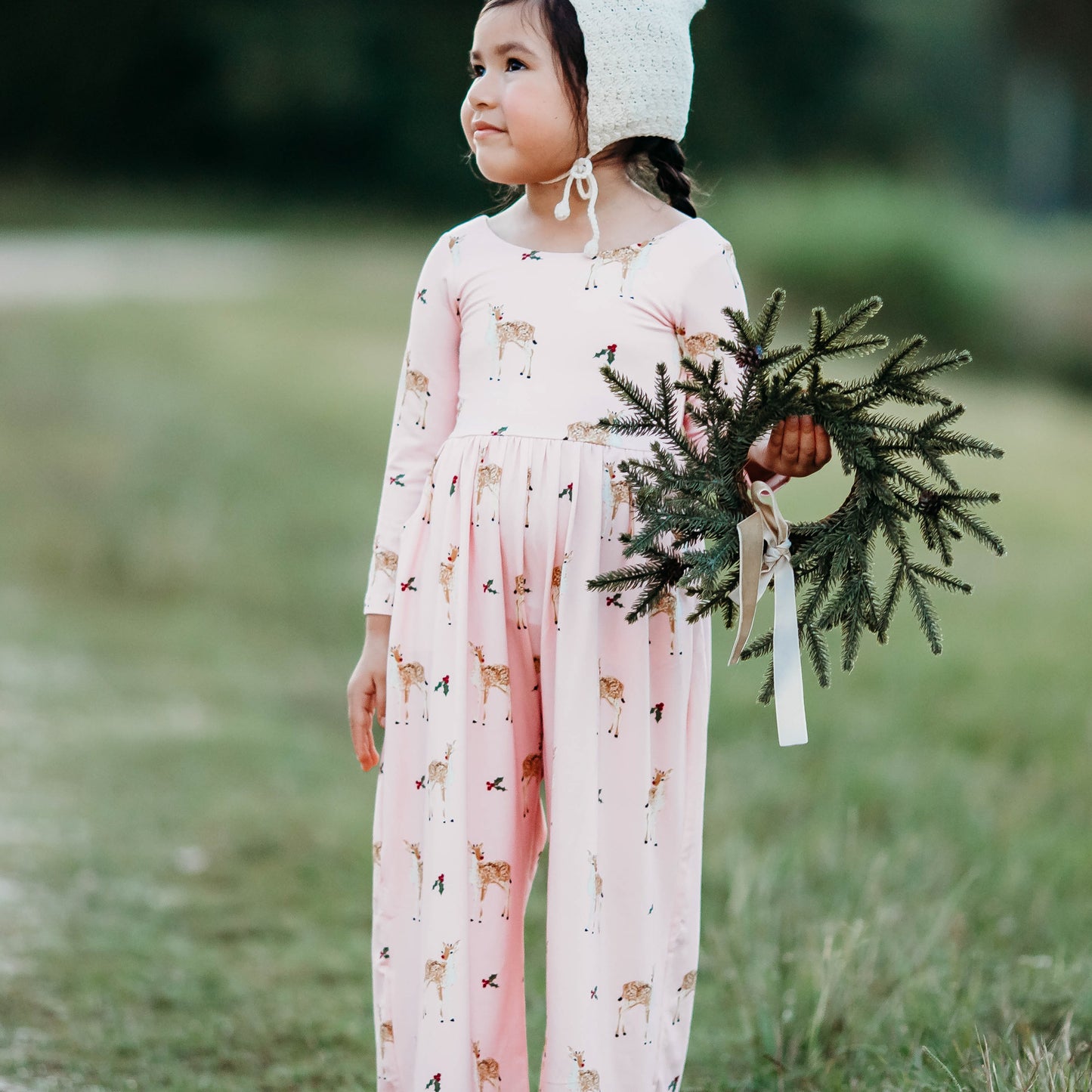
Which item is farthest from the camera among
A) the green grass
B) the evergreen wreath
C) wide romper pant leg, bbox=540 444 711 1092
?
the green grass

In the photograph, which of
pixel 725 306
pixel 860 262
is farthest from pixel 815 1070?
pixel 860 262

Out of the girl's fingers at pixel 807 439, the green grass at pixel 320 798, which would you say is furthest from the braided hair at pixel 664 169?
the green grass at pixel 320 798

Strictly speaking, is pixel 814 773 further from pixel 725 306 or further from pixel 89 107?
pixel 89 107

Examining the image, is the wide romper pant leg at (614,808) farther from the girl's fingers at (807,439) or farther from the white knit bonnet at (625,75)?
the white knit bonnet at (625,75)

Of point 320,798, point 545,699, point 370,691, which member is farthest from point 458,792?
point 320,798

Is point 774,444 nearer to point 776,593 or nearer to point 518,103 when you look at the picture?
point 776,593

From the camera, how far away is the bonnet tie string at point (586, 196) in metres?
2.27

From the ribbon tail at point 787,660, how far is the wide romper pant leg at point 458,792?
1.26 ft

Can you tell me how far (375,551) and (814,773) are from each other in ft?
8.68

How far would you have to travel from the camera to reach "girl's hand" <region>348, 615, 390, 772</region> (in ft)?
8.09

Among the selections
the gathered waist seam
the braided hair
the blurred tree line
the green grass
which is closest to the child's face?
the braided hair

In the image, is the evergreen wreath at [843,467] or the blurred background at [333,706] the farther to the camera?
the blurred background at [333,706]

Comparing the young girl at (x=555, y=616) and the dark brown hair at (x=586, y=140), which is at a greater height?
the dark brown hair at (x=586, y=140)

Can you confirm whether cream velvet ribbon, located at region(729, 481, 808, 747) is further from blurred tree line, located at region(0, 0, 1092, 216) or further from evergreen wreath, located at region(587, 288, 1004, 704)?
blurred tree line, located at region(0, 0, 1092, 216)
